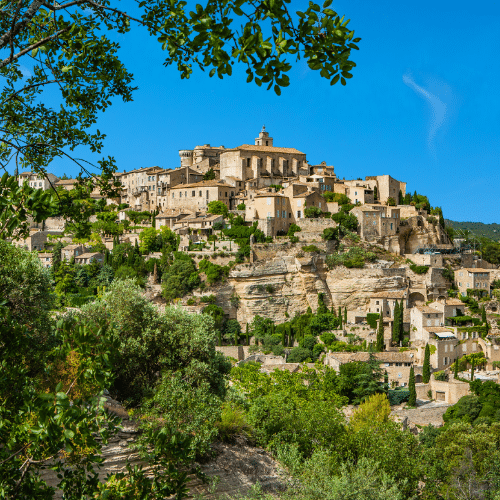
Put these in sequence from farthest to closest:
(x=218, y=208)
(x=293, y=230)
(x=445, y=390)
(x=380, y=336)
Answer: (x=218, y=208) < (x=293, y=230) < (x=380, y=336) < (x=445, y=390)

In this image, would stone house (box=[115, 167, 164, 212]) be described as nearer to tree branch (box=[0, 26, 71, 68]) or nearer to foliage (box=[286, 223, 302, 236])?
foliage (box=[286, 223, 302, 236])

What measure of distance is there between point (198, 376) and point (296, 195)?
40266 millimetres

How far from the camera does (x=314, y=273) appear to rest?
152 ft

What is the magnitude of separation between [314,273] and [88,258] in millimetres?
20240

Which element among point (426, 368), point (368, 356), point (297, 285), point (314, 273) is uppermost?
point (314, 273)

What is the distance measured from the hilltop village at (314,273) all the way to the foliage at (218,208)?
0.10 m

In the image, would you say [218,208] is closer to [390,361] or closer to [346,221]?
[346,221]

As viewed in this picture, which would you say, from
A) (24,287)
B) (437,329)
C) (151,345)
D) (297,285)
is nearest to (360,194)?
(297,285)

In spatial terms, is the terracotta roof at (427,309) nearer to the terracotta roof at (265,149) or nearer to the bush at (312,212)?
the bush at (312,212)

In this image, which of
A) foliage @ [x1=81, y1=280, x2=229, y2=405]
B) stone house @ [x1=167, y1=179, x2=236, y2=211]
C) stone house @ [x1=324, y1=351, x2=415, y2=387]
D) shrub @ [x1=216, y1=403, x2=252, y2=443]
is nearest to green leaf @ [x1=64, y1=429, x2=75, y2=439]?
foliage @ [x1=81, y1=280, x2=229, y2=405]

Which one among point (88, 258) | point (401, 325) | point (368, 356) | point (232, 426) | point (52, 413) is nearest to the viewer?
point (52, 413)

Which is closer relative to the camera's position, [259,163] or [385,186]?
[385,186]

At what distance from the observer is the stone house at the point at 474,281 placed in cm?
4619

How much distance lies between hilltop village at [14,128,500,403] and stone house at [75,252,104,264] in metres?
0.13
